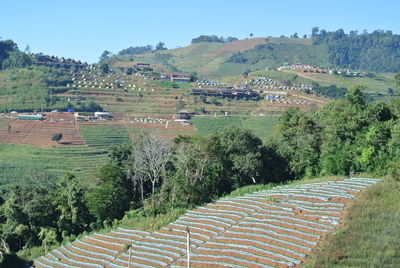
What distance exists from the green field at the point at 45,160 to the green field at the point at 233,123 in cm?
1529

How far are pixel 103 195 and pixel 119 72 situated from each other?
3047 inches

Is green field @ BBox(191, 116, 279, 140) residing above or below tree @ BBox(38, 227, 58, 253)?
above

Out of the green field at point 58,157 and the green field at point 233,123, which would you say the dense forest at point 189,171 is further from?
the green field at point 233,123

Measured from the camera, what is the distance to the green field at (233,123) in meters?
68.0

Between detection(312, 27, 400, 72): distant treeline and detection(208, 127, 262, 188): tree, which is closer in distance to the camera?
detection(208, 127, 262, 188): tree

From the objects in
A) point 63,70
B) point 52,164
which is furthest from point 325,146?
point 63,70

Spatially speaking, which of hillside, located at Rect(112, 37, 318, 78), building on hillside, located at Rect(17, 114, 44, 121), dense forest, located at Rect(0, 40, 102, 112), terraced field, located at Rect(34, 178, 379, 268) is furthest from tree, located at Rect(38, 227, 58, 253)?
hillside, located at Rect(112, 37, 318, 78)

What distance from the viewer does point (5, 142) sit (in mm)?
63031

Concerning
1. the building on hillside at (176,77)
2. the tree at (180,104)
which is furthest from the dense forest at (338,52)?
the tree at (180,104)

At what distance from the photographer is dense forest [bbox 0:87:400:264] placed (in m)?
29.4

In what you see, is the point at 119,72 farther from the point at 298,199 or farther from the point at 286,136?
the point at 298,199

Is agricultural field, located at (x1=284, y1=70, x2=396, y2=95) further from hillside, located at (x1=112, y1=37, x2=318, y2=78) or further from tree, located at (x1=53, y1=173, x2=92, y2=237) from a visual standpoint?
tree, located at (x1=53, y1=173, x2=92, y2=237)

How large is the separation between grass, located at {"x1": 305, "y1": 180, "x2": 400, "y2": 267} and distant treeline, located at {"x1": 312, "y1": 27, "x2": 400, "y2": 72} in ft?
465

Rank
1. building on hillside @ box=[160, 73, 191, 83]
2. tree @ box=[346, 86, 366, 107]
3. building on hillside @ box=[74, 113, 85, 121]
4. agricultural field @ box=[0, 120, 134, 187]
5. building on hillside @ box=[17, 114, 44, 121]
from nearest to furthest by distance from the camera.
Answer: tree @ box=[346, 86, 366, 107] < agricultural field @ box=[0, 120, 134, 187] < building on hillside @ box=[17, 114, 44, 121] < building on hillside @ box=[74, 113, 85, 121] < building on hillside @ box=[160, 73, 191, 83]
